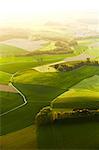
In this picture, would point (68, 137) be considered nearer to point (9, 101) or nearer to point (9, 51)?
point (9, 101)

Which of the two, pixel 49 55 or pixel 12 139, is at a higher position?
pixel 49 55

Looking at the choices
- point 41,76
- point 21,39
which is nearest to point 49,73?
point 41,76

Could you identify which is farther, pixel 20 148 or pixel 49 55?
pixel 49 55

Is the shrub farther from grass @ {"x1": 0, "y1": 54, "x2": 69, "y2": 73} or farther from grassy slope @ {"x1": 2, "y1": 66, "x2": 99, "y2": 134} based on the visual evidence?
grass @ {"x1": 0, "y1": 54, "x2": 69, "y2": 73}

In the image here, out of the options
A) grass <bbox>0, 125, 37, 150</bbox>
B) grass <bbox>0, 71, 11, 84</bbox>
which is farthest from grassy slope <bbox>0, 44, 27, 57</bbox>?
grass <bbox>0, 125, 37, 150</bbox>

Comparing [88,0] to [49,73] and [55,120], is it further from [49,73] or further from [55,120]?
[55,120]

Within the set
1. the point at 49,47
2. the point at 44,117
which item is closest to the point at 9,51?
the point at 49,47
